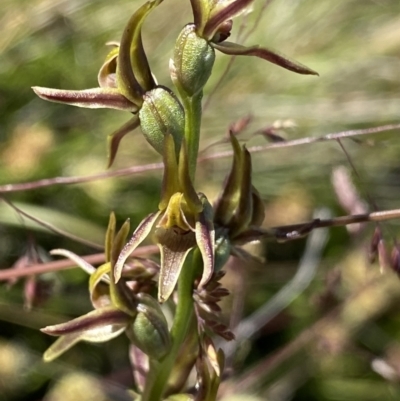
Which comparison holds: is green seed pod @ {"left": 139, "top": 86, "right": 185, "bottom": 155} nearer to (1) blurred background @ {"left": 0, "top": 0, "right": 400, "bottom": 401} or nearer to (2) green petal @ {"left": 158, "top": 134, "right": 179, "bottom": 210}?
(2) green petal @ {"left": 158, "top": 134, "right": 179, "bottom": 210}

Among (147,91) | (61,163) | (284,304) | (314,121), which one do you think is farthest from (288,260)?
(147,91)

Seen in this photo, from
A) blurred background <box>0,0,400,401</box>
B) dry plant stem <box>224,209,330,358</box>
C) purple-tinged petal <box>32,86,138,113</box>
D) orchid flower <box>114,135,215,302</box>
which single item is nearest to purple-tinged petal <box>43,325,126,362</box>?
orchid flower <box>114,135,215,302</box>

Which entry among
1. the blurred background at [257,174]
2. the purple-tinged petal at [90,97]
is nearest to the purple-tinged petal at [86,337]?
the purple-tinged petal at [90,97]

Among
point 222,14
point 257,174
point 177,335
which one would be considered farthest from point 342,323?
point 222,14

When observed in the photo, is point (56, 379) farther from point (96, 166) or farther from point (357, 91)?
point (357, 91)

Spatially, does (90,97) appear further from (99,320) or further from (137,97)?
(99,320)

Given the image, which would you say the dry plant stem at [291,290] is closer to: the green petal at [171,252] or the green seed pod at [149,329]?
the green seed pod at [149,329]
